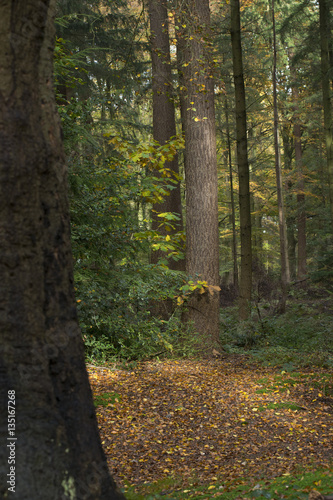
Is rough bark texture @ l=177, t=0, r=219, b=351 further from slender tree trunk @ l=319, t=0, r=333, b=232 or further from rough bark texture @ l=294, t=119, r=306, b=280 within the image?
rough bark texture @ l=294, t=119, r=306, b=280

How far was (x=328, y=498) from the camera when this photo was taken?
2.56 metres

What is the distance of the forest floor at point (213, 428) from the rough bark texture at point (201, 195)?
1.69 metres

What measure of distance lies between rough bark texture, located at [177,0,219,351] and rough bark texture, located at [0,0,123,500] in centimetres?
649

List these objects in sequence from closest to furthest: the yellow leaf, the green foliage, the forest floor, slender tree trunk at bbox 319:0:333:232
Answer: the forest floor, the green foliage, the yellow leaf, slender tree trunk at bbox 319:0:333:232

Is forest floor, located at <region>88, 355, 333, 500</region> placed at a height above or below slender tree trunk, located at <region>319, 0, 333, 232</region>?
below

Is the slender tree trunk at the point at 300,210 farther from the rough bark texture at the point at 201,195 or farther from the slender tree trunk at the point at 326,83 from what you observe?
the rough bark texture at the point at 201,195

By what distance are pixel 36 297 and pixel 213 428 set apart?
3.37 metres

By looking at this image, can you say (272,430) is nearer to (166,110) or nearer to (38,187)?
(38,187)

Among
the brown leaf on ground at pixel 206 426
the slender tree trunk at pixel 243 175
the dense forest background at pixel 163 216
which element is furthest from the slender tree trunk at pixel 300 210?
the brown leaf on ground at pixel 206 426

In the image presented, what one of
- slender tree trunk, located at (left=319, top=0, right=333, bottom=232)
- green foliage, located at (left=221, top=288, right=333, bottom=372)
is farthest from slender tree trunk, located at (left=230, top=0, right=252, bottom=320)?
slender tree trunk, located at (left=319, top=0, right=333, bottom=232)

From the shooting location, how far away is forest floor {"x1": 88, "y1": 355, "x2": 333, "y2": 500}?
3627 millimetres

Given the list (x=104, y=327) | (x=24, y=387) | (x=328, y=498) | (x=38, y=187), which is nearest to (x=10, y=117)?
(x=38, y=187)

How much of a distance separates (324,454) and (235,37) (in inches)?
359

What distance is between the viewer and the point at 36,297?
7.34 feet
